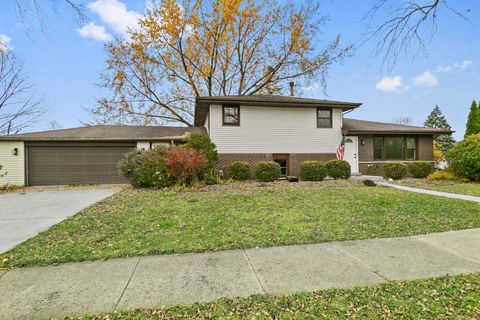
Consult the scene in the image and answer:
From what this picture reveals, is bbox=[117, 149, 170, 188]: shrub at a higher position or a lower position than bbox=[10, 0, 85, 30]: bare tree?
lower

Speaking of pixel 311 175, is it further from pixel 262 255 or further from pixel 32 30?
pixel 32 30

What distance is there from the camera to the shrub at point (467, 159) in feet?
32.3

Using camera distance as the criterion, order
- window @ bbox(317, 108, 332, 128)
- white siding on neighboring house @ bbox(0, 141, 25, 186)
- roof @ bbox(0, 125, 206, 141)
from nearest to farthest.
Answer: white siding on neighboring house @ bbox(0, 141, 25, 186), roof @ bbox(0, 125, 206, 141), window @ bbox(317, 108, 332, 128)

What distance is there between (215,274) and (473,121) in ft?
85.6

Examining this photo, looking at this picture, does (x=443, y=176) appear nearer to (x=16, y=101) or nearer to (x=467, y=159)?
(x=467, y=159)

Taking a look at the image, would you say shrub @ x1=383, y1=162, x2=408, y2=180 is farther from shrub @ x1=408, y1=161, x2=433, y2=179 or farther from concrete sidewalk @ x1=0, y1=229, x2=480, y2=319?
concrete sidewalk @ x1=0, y1=229, x2=480, y2=319

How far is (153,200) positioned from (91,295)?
488 cm

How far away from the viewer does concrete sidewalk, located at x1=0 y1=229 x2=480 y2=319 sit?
2.28 meters

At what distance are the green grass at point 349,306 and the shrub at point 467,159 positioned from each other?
419 inches

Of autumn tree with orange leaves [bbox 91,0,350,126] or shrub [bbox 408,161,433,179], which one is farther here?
autumn tree with orange leaves [bbox 91,0,350,126]

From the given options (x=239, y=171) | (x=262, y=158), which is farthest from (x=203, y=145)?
(x=262, y=158)

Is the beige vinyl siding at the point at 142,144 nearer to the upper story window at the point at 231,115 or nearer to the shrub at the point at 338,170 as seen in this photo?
the upper story window at the point at 231,115

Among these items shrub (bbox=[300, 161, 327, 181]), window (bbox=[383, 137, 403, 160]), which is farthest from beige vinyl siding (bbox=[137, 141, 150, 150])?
window (bbox=[383, 137, 403, 160])

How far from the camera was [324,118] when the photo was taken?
1349 cm
